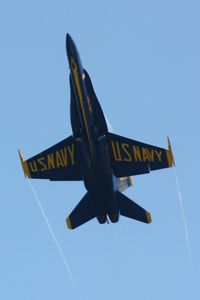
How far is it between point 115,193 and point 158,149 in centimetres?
343

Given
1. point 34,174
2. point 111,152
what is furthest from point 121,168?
point 34,174

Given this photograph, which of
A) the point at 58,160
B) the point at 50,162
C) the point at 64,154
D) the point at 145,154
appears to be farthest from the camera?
the point at 50,162

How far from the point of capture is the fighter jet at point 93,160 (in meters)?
59.8

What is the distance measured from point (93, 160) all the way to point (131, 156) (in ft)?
8.46

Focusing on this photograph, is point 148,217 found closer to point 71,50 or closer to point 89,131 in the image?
point 89,131

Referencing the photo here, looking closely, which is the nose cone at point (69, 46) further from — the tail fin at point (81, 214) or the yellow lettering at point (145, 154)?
the tail fin at point (81, 214)

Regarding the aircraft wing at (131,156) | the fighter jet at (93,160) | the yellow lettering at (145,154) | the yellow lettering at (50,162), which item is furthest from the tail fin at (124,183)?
the yellow lettering at (50,162)

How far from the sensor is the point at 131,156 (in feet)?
202

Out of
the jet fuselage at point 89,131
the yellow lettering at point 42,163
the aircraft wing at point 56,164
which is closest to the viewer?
the jet fuselage at point 89,131

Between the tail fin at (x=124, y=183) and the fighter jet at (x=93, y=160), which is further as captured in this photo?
the tail fin at (x=124, y=183)

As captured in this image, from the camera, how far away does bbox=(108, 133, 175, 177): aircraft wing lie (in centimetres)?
6112

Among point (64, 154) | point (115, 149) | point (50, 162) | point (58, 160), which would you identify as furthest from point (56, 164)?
point (115, 149)

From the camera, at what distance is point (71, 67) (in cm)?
5956

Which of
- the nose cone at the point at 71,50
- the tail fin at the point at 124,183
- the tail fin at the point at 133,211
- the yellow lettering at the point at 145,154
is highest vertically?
the nose cone at the point at 71,50
